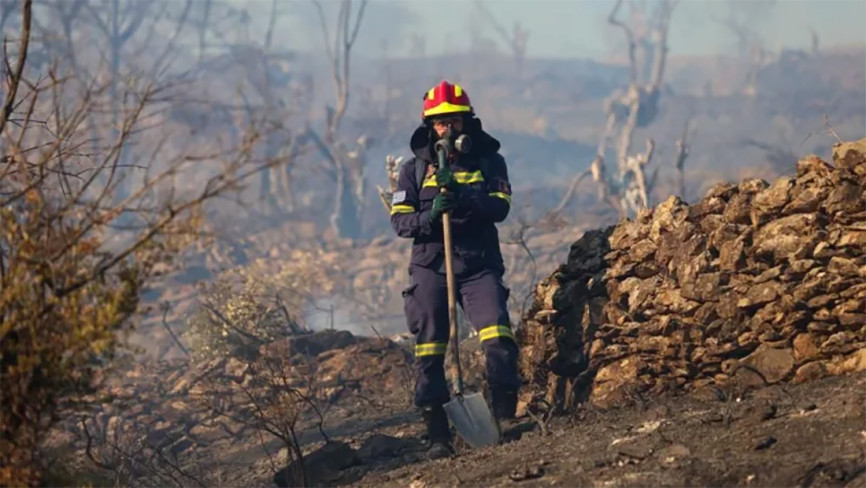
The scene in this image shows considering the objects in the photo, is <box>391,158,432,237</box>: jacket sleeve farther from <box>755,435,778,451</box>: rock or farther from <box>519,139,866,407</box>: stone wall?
<box>755,435,778,451</box>: rock

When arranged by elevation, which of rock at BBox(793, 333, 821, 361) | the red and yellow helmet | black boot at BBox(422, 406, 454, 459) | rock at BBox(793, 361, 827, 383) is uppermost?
the red and yellow helmet

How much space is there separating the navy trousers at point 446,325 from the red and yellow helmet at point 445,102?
37.4 inches

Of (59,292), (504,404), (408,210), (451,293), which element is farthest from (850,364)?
(59,292)

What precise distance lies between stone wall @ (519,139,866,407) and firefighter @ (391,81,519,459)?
2.28 feet

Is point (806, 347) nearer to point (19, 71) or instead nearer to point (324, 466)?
point (324, 466)

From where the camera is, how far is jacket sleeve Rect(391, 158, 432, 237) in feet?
21.6

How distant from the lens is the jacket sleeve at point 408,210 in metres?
6.58

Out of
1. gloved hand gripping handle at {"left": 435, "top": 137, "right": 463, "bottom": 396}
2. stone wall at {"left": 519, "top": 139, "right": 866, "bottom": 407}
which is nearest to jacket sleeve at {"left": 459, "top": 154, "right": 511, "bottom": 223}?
gloved hand gripping handle at {"left": 435, "top": 137, "right": 463, "bottom": 396}

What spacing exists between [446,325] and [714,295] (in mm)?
1567

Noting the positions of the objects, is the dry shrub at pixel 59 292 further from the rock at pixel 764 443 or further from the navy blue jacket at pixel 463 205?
the navy blue jacket at pixel 463 205

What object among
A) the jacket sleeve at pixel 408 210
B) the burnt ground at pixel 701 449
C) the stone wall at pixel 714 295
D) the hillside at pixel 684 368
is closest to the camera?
the burnt ground at pixel 701 449

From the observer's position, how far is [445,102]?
262 inches

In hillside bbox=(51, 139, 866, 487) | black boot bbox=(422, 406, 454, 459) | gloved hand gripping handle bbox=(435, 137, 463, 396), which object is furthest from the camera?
black boot bbox=(422, 406, 454, 459)

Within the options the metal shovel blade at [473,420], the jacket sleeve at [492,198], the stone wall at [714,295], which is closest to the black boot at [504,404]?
the metal shovel blade at [473,420]
